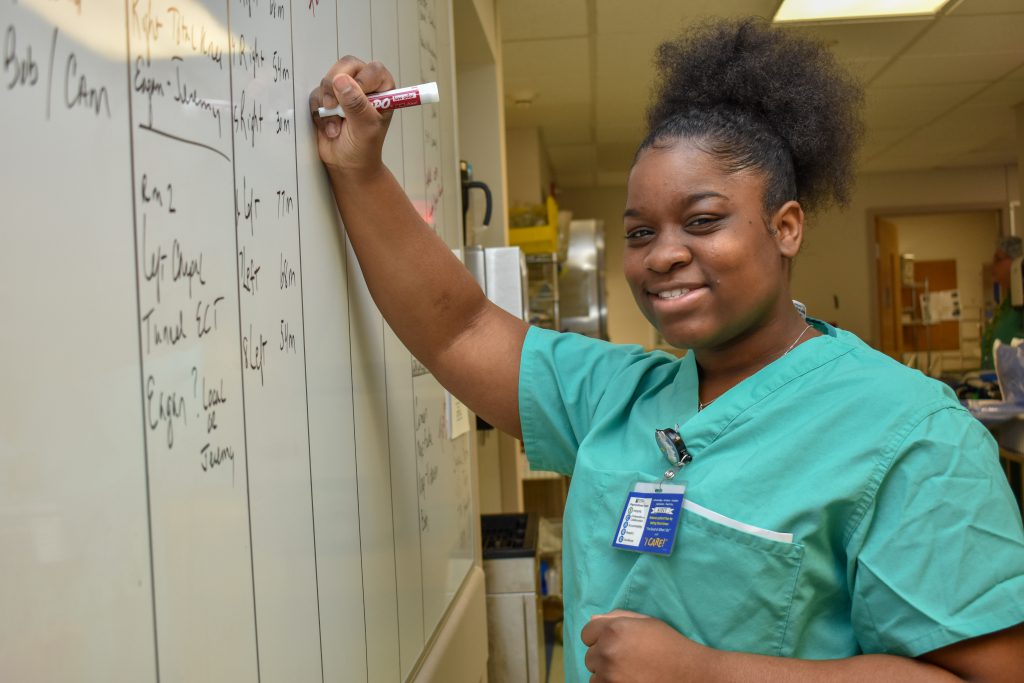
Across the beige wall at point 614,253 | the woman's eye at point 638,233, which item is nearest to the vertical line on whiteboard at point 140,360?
the woman's eye at point 638,233

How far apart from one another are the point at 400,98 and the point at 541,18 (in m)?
2.75

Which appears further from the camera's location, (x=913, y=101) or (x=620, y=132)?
(x=620, y=132)

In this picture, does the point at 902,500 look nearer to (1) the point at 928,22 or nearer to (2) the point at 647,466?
(2) the point at 647,466

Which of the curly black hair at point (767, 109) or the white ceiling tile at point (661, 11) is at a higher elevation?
the white ceiling tile at point (661, 11)

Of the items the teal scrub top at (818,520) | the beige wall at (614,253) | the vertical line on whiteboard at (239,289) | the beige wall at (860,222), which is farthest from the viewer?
the beige wall at (860,222)

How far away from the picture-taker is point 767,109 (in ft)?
3.44

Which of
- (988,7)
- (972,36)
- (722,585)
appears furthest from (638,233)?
(972,36)

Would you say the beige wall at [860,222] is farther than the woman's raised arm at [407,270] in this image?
Yes

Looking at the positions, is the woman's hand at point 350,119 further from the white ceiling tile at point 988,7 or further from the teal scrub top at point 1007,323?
the teal scrub top at point 1007,323

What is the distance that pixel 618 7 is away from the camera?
11.0 ft

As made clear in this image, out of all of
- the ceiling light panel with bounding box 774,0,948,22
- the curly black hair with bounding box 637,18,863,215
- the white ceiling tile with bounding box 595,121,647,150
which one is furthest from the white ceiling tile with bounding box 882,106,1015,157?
the curly black hair with bounding box 637,18,863,215

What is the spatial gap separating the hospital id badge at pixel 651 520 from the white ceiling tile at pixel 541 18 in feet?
8.92

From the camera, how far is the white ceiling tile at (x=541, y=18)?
10.8 ft

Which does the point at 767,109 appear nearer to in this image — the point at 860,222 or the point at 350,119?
the point at 350,119
